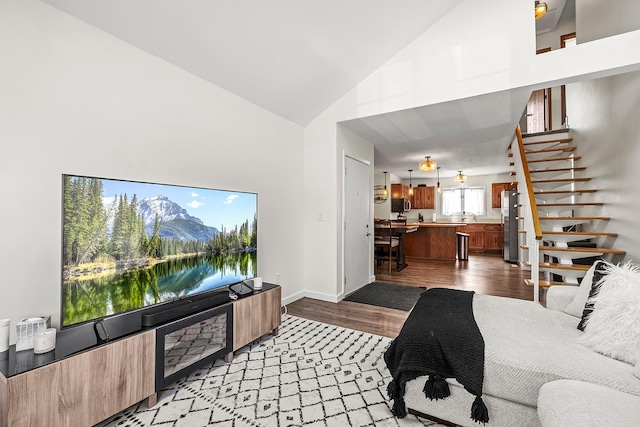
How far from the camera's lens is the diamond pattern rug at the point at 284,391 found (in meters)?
1.61

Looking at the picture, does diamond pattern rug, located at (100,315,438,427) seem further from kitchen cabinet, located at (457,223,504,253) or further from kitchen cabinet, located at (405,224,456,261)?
kitchen cabinet, located at (457,223,504,253)

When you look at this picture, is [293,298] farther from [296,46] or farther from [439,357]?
[296,46]

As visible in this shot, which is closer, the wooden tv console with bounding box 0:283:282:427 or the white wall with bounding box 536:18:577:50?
the wooden tv console with bounding box 0:283:282:427

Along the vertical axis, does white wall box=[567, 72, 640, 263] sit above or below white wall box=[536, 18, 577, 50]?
below

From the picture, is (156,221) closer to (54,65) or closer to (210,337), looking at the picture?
(210,337)

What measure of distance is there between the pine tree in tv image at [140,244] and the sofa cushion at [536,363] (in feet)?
6.22

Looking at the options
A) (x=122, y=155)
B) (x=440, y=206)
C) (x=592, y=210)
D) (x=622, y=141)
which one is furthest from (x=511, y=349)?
(x=440, y=206)

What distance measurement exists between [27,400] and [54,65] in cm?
182

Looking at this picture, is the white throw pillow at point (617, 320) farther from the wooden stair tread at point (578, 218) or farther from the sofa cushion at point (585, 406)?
the wooden stair tread at point (578, 218)

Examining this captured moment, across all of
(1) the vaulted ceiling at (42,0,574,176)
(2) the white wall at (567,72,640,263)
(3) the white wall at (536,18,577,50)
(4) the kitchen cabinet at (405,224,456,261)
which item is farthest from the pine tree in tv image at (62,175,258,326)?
(3) the white wall at (536,18,577,50)

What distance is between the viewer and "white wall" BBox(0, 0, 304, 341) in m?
1.60

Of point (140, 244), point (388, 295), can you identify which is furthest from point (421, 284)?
point (140, 244)

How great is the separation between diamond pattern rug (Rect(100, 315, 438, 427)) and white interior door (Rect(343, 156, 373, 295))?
164cm

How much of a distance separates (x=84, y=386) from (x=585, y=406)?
214 centimetres
